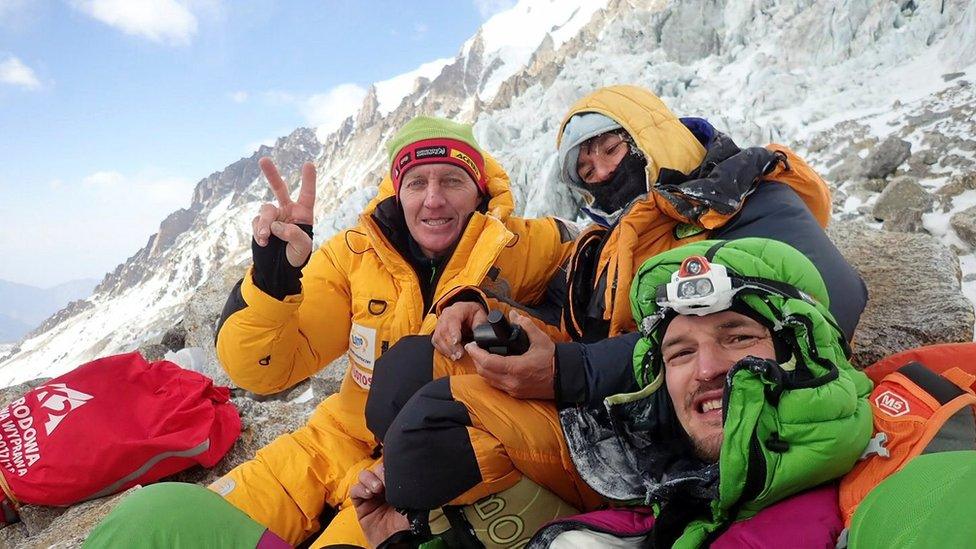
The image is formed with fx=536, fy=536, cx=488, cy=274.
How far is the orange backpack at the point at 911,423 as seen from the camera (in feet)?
4.54

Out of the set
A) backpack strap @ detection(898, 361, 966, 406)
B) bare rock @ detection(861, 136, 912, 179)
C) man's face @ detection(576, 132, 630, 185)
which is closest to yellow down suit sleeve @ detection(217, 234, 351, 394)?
man's face @ detection(576, 132, 630, 185)

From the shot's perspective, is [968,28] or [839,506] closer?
[839,506]

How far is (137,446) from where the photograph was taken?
347 cm

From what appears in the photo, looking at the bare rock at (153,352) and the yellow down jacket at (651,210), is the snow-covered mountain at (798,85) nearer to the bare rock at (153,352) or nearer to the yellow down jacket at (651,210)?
the yellow down jacket at (651,210)

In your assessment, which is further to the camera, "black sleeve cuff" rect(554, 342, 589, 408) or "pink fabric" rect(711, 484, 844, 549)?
"black sleeve cuff" rect(554, 342, 589, 408)

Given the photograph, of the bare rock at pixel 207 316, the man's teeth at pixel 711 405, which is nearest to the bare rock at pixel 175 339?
the bare rock at pixel 207 316

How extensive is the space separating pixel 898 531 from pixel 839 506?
0.41 metres

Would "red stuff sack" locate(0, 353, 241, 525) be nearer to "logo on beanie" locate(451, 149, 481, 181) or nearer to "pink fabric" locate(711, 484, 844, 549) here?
"logo on beanie" locate(451, 149, 481, 181)

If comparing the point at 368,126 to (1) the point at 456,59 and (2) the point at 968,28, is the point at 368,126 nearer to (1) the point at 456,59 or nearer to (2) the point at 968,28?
(1) the point at 456,59

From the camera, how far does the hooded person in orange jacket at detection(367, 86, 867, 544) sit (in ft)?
5.70

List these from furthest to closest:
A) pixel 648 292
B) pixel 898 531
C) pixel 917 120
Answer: pixel 917 120 → pixel 648 292 → pixel 898 531

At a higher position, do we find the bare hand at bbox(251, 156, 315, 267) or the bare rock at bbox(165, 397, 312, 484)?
the bare hand at bbox(251, 156, 315, 267)

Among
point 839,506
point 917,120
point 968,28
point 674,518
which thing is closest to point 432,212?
point 674,518

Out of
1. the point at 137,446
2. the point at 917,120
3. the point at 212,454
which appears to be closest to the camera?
the point at 137,446
